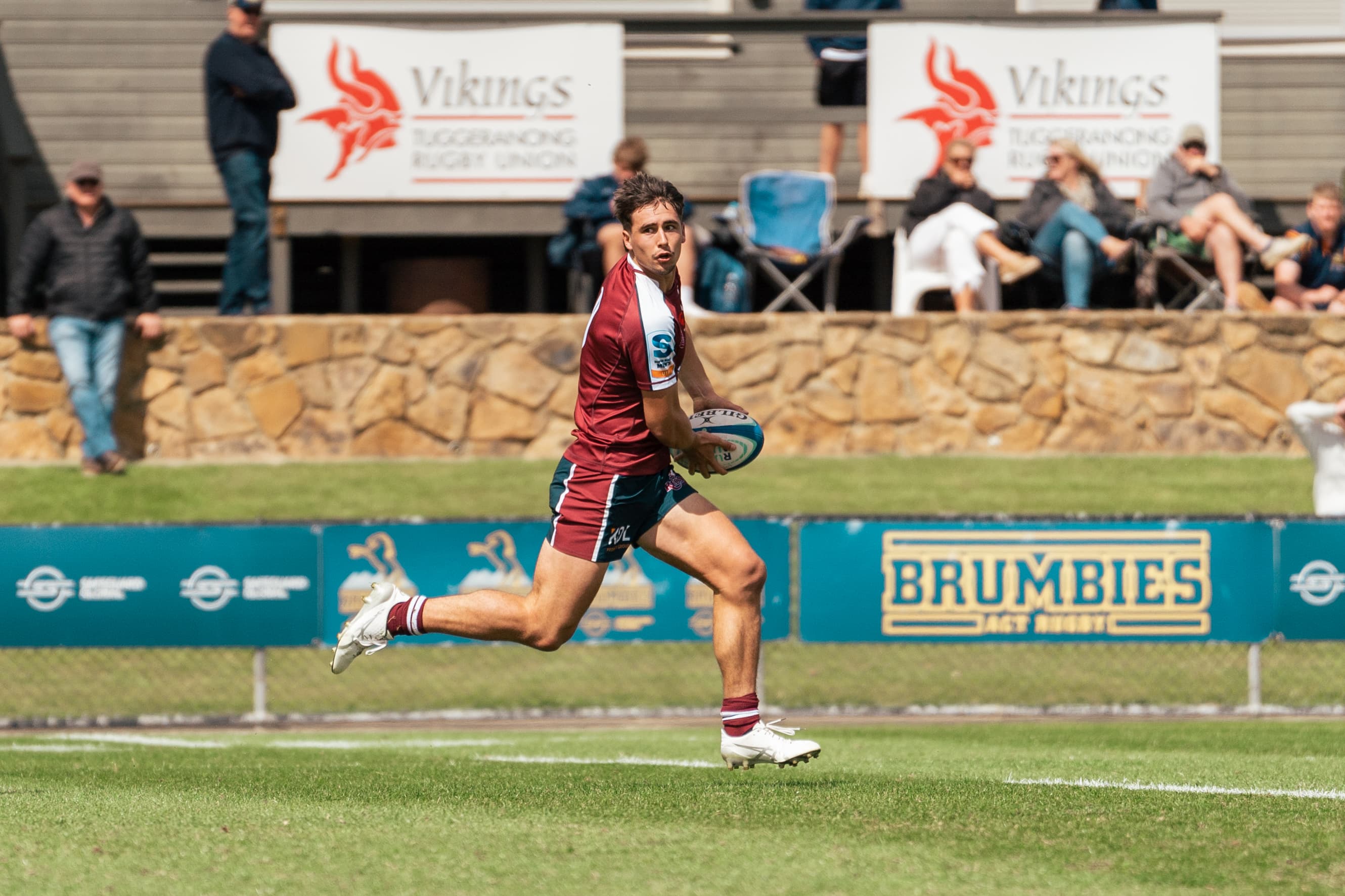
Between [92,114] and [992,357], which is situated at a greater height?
[92,114]

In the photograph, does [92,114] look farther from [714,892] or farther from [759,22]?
[714,892]

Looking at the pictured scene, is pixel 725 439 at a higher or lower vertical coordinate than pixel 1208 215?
lower

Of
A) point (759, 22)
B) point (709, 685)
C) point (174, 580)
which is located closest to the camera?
point (174, 580)

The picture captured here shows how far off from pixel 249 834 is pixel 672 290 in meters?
2.31

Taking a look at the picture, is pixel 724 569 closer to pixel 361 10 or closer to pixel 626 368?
pixel 626 368

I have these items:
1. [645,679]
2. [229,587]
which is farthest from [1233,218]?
[229,587]

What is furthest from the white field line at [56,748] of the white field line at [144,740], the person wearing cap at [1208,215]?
the person wearing cap at [1208,215]

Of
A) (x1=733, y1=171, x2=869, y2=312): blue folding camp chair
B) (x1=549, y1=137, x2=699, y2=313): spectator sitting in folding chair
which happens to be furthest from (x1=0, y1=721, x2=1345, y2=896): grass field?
(x1=733, y1=171, x2=869, y2=312): blue folding camp chair

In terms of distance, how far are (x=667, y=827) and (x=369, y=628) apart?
173 cm

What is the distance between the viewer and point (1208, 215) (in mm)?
15281

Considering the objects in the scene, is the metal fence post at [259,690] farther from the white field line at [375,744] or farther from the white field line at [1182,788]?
the white field line at [1182,788]

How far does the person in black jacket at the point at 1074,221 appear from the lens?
15078mm

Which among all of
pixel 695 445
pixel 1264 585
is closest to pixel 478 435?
pixel 1264 585

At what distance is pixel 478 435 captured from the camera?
14781mm
